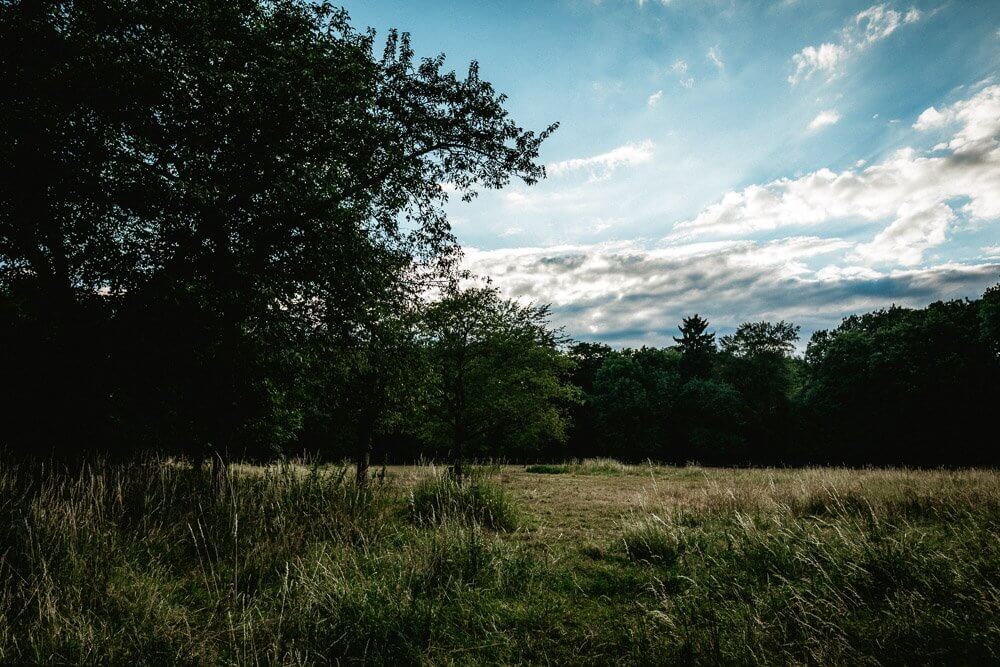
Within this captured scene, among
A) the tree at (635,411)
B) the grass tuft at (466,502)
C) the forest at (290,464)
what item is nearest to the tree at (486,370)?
the forest at (290,464)

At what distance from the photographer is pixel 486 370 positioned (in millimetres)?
17531

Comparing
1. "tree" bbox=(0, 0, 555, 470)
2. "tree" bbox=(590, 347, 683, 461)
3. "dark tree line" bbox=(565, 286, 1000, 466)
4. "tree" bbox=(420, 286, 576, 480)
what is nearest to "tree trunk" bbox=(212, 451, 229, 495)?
"tree" bbox=(0, 0, 555, 470)

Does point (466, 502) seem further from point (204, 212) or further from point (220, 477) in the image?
point (204, 212)

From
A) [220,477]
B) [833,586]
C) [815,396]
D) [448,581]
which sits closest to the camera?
[833,586]

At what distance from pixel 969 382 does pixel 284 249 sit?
50.1 meters

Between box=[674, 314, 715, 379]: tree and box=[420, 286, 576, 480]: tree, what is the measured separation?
141 ft

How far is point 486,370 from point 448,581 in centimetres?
1299

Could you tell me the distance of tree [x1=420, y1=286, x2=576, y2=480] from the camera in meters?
17.4

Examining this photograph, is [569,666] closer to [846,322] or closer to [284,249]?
→ [284,249]

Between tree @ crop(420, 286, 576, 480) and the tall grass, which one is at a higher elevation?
tree @ crop(420, 286, 576, 480)

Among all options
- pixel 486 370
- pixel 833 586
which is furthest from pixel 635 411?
pixel 833 586

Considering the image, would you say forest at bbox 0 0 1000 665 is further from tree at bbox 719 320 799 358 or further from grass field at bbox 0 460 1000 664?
tree at bbox 719 320 799 358

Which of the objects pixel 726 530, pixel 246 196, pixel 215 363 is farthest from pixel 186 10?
pixel 726 530

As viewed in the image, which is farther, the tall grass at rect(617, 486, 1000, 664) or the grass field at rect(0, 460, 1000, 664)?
the grass field at rect(0, 460, 1000, 664)
